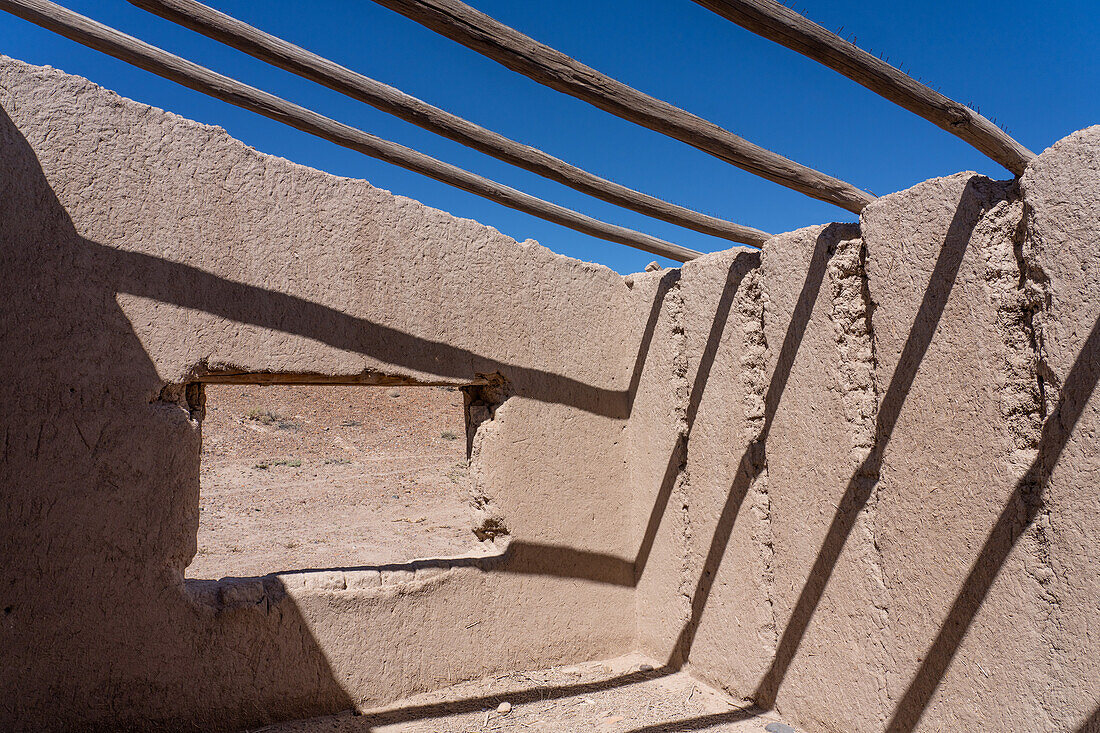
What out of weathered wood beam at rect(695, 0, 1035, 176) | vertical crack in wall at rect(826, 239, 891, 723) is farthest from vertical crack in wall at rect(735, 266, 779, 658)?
weathered wood beam at rect(695, 0, 1035, 176)

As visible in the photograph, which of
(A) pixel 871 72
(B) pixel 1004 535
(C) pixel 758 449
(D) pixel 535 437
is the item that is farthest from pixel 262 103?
(B) pixel 1004 535

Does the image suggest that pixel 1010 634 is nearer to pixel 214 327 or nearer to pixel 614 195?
pixel 614 195

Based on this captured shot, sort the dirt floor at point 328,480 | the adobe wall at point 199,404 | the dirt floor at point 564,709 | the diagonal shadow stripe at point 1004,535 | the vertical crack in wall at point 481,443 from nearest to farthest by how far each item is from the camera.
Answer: the diagonal shadow stripe at point 1004,535 → the adobe wall at point 199,404 → the dirt floor at point 564,709 → the vertical crack in wall at point 481,443 → the dirt floor at point 328,480

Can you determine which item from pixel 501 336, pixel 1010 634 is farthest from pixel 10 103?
pixel 1010 634

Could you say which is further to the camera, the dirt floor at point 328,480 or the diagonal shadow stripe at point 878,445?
the dirt floor at point 328,480

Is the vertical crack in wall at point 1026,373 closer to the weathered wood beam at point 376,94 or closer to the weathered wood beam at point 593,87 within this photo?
the weathered wood beam at point 593,87

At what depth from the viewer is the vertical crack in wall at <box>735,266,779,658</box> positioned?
348 cm

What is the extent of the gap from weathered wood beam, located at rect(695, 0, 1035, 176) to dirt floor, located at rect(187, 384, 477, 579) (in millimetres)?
4826

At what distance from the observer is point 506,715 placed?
3.50m

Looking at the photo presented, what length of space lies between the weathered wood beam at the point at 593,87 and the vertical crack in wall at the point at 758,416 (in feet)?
2.20

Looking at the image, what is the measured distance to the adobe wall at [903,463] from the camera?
89.7 inches

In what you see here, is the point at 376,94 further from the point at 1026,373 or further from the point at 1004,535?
the point at 1004,535

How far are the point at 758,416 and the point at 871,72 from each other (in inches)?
70.0

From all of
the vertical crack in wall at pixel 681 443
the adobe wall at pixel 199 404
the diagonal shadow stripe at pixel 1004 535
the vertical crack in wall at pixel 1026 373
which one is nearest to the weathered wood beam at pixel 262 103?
the adobe wall at pixel 199 404
